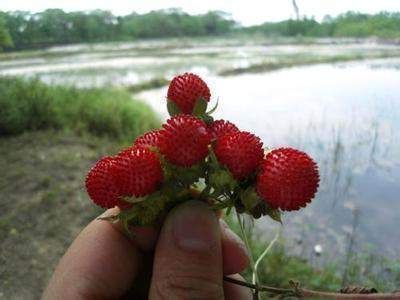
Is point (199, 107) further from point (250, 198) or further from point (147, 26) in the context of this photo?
point (147, 26)

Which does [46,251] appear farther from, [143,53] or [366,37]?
[366,37]

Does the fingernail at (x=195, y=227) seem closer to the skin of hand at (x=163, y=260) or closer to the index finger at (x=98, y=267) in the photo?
the skin of hand at (x=163, y=260)

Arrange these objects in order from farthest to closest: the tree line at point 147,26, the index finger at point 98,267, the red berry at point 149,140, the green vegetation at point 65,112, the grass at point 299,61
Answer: the grass at point 299,61
the tree line at point 147,26
the green vegetation at point 65,112
the index finger at point 98,267
the red berry at point 149,140

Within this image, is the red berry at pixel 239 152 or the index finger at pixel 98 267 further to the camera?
the index finger at pixel 98 267

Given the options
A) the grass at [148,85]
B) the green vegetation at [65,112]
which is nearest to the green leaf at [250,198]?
the green vegetation at [65,112]

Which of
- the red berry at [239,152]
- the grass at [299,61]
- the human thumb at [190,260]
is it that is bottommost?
the grass at [299,61]

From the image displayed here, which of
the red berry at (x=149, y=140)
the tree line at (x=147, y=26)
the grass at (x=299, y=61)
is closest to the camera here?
the red berry at (x=149, y=140)

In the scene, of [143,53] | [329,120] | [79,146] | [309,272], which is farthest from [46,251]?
[143,53]
